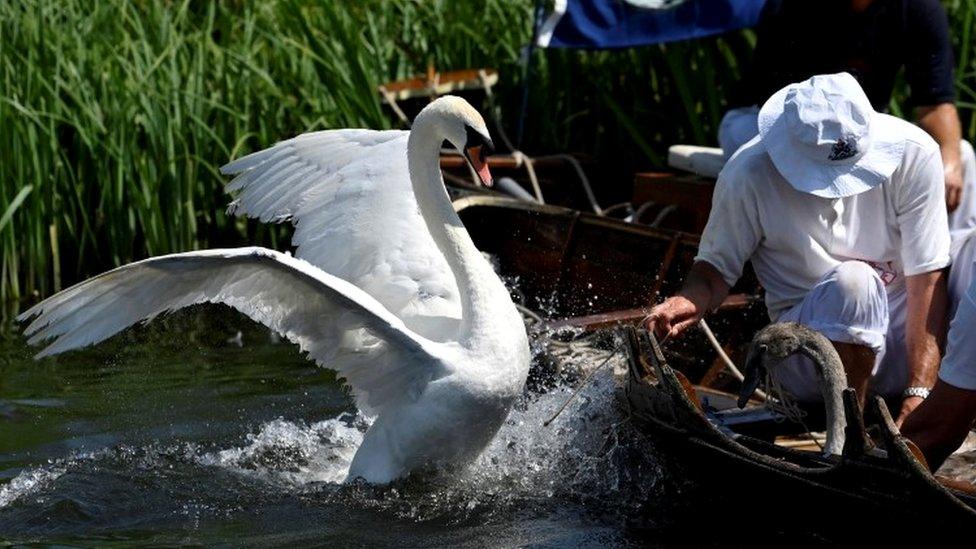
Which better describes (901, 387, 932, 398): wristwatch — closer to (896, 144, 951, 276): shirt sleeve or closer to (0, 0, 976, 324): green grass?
(896, 144, 951, 276): shirt sleeve

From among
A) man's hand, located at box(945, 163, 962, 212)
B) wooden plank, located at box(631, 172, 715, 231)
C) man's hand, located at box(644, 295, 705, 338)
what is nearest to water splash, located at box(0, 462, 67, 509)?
man's hand, located at box(644, 295, 705, 338)

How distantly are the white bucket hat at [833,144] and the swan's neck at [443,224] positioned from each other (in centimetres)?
95

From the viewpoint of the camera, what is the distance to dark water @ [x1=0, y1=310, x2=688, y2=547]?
4859 millimetres

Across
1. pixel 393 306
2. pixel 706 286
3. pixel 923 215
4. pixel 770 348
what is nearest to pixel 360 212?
pixel 393 306

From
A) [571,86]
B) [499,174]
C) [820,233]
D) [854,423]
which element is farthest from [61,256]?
[854,423]

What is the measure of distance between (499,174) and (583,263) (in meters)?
1.45

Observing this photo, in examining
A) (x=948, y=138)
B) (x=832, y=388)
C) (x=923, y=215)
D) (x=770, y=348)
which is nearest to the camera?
(x=832, y=388)

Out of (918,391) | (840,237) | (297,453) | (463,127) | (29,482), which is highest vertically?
(463,127)

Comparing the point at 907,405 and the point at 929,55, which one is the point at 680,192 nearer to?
the point at 929,55

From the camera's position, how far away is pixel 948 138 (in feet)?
19.4

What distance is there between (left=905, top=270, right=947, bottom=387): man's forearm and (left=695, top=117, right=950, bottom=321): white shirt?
0.05 m

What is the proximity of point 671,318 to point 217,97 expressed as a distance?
162 inches

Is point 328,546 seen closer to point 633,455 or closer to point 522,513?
point 522,513

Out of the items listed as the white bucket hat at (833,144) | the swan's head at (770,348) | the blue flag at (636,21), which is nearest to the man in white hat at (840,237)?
the white bucket hat at (833,144)
